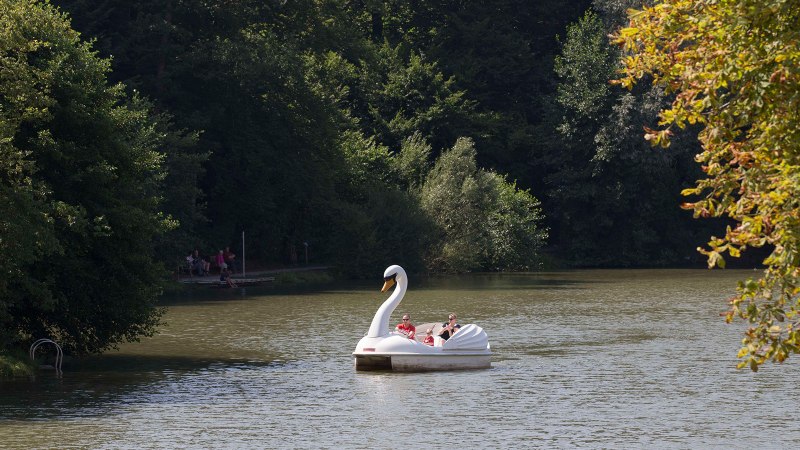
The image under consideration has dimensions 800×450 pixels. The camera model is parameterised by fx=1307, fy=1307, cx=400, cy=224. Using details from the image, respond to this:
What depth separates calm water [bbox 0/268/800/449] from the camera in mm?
21719

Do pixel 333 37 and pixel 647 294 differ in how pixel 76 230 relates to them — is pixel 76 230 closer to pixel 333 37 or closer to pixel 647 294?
pixel 647 294

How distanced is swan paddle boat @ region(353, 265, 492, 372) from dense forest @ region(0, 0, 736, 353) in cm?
549

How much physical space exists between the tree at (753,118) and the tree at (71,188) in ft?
62.5

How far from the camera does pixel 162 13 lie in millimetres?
62781

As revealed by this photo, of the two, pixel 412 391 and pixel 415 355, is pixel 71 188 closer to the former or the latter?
pixel 415 355

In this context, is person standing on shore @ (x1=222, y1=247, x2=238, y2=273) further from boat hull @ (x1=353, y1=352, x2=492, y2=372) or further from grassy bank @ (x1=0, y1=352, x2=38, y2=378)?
grassy bank @ (x1=0, y1=352, x2=38, y2=378)

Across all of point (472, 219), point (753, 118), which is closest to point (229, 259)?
point (472, 219)

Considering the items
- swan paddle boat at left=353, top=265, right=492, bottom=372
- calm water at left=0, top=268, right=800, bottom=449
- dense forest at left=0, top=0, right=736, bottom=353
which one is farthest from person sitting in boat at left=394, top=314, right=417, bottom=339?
dense forest at left=0, top=0, right=736, bottom=353

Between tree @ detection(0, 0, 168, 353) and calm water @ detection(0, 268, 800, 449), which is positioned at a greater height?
tree @ detection(0, 0, 168, 353)

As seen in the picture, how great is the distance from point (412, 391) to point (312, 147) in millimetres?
40479

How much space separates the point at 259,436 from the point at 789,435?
28.8 feet

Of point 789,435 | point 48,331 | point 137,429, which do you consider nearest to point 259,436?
point 137,429

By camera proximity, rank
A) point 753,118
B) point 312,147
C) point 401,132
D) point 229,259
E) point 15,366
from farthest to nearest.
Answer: point 401,132
point 312,147
point 229,259
point 15,366
point 753,118

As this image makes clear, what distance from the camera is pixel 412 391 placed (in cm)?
2711
